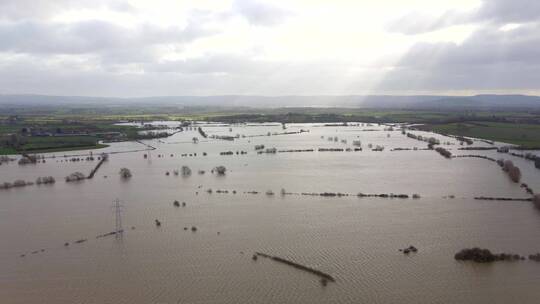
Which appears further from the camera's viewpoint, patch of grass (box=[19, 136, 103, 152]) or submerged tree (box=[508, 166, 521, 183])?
patch of grass (box=[19, 136, 103, 152])

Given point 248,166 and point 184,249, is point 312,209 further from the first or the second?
point 248,166

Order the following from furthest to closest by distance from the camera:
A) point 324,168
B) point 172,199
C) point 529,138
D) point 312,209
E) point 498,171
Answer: point 529,138 < point 324,168 < point 498,171 < point 172,199 < point 312,209

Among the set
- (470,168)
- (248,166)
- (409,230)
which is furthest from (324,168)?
(409,230)

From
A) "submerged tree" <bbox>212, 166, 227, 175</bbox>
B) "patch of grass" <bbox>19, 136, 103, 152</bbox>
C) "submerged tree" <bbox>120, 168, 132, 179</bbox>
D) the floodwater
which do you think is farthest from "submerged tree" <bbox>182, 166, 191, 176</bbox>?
"patch of grass" <bbox>19, 136, 103, 152</bbox>

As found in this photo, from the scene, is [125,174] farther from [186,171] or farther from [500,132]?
[500,132]

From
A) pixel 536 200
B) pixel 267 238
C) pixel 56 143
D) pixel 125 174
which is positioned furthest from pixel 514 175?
pixel 56 143

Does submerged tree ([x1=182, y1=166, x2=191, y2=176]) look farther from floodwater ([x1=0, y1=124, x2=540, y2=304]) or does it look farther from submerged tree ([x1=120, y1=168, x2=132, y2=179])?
submerged tree ([x1=120, y1=168, x2=132, y2=179])

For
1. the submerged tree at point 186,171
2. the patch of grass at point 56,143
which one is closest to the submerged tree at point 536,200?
the submerged tree at point 186,171
